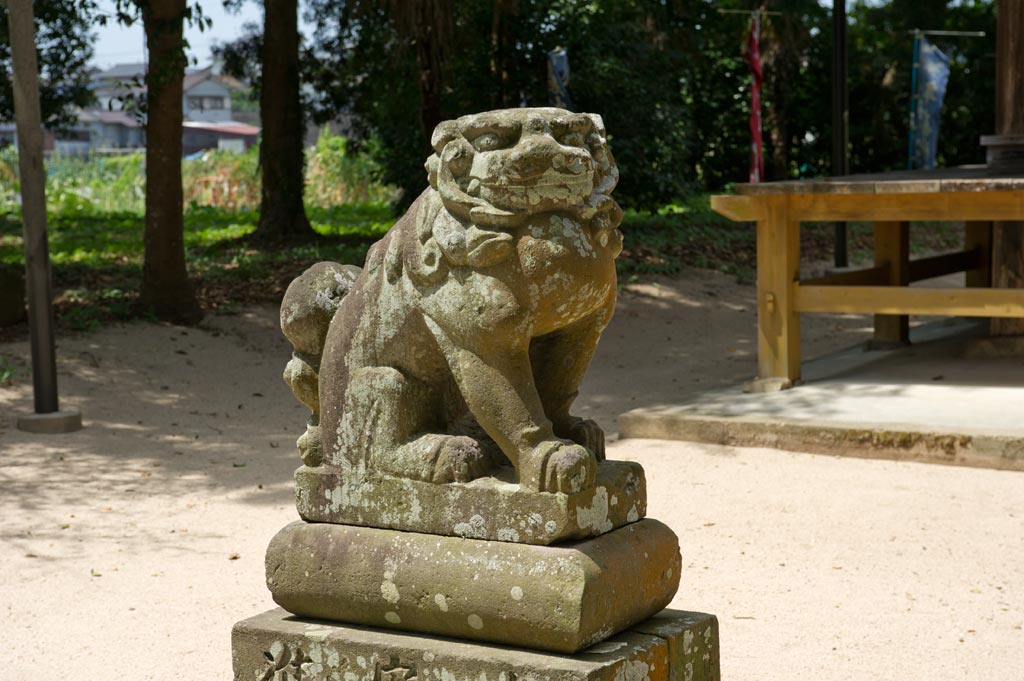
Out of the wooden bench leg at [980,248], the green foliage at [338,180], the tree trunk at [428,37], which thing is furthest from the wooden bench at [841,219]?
the green foliage at [338,180]

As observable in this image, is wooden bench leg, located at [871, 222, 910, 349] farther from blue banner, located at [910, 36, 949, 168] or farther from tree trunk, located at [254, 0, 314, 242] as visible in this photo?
tree trunk, located at [254, 0, 314, 242]

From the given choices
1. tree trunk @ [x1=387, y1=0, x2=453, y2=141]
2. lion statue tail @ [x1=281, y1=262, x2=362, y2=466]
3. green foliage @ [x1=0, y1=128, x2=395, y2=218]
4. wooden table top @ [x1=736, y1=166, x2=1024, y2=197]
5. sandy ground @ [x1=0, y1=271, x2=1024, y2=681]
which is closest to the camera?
lion statue tail @ [x1=281, y1=262, x2=362, y2=466]

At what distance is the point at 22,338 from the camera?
36.5 feet

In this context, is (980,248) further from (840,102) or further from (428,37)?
(428,37)

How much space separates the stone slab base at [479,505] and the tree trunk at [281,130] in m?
12.1

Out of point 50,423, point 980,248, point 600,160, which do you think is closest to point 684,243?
point 980,248

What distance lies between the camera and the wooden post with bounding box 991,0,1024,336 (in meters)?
10.5

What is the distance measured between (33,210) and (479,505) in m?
6.57

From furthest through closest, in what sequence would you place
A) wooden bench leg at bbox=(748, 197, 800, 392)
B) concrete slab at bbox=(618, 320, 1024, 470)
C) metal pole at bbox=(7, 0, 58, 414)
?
wooden bench leg at bbox=(748, 197, 800, 392), metal pole at bbox=(7, 0, 58, 414), concrete slab at bbox=(618, 320, 1024, 470)

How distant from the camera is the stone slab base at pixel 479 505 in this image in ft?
10.9

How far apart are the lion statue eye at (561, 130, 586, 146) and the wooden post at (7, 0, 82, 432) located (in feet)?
21.2

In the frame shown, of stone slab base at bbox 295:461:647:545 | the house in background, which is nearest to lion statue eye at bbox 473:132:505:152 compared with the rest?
stone slab base at bbox 295:461:647:545

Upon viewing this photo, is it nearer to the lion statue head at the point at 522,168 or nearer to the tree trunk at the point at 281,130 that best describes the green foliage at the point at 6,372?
the tree trunk at the point at 281,130

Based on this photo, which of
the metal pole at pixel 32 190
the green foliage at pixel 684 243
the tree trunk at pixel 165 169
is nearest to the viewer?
the metal pole at pixel 32 190
